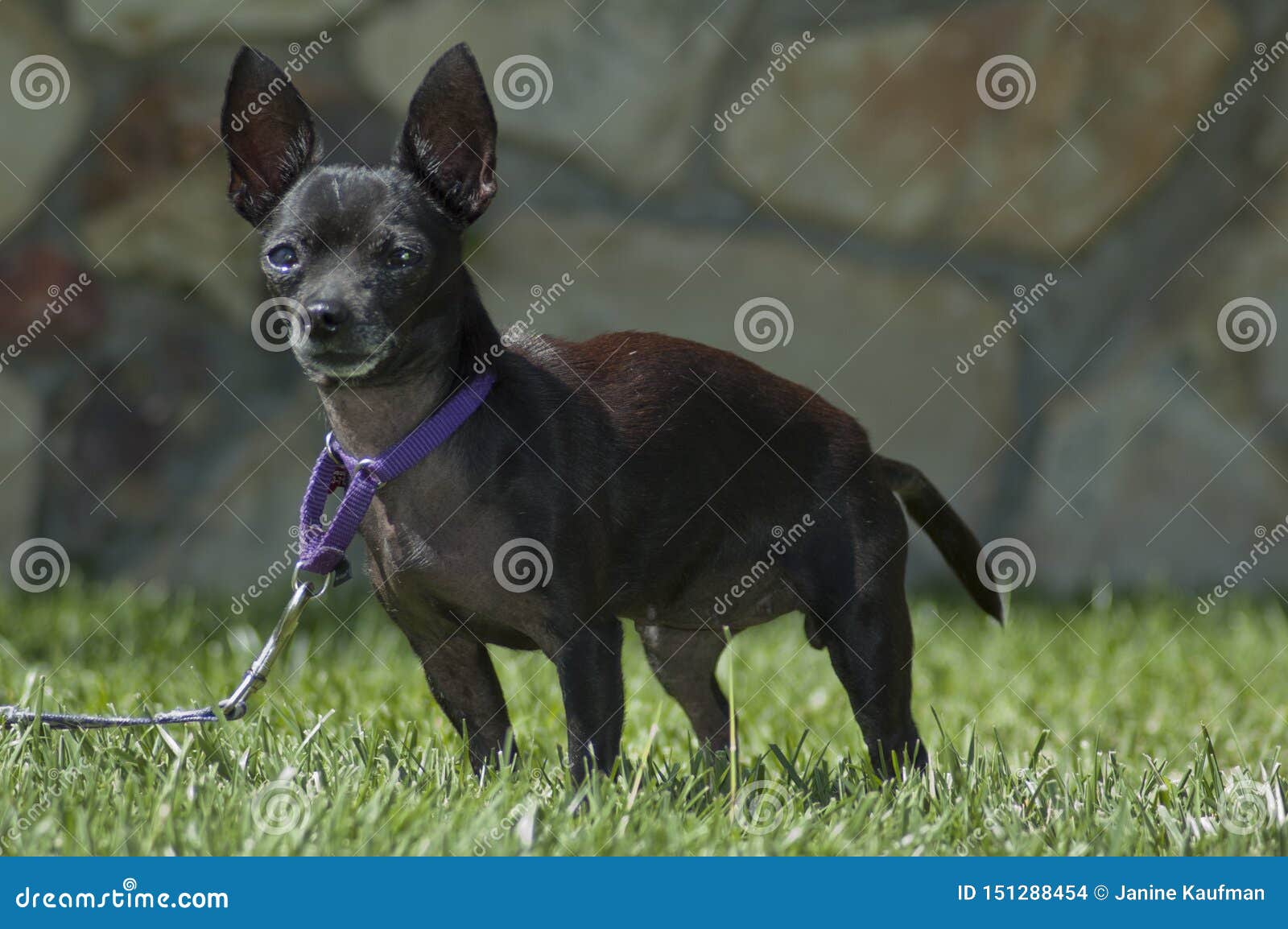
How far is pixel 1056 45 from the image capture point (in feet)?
16.9

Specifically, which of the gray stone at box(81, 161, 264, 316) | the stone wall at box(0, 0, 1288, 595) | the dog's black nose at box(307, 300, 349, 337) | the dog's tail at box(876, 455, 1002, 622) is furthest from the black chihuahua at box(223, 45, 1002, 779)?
the gray stone at box(81, 161, 264, 316)

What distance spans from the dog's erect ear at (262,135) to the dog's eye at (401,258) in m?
0.32

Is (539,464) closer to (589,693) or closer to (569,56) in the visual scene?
(589,693)

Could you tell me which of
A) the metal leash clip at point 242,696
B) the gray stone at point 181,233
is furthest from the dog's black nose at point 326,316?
the gray stone at point 181,233

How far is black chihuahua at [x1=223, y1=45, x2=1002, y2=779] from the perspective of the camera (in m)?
2.40

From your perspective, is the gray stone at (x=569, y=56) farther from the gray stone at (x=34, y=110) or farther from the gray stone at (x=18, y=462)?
the gray stone at (x=18, y=462)

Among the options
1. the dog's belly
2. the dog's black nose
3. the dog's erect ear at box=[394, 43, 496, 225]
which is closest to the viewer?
the dog's black nose

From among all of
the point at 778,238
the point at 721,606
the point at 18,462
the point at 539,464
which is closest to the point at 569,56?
the point at 778,238

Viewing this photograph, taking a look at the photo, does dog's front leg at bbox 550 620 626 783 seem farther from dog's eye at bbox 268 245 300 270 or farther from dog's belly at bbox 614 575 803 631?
dog's eye at bbox 268 245 300 270

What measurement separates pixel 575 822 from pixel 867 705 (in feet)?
2.18

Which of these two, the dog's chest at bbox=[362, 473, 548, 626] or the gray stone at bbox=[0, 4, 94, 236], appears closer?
the dog's chest at bbox=[362, 473, 548, 626]

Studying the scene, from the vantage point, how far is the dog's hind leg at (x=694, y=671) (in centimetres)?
304

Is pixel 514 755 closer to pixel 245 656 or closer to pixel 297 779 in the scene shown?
pixel 297 779

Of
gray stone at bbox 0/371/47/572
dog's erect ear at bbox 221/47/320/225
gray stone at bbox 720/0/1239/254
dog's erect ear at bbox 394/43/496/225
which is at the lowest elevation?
gray stone at bbox 0/371/47/572
